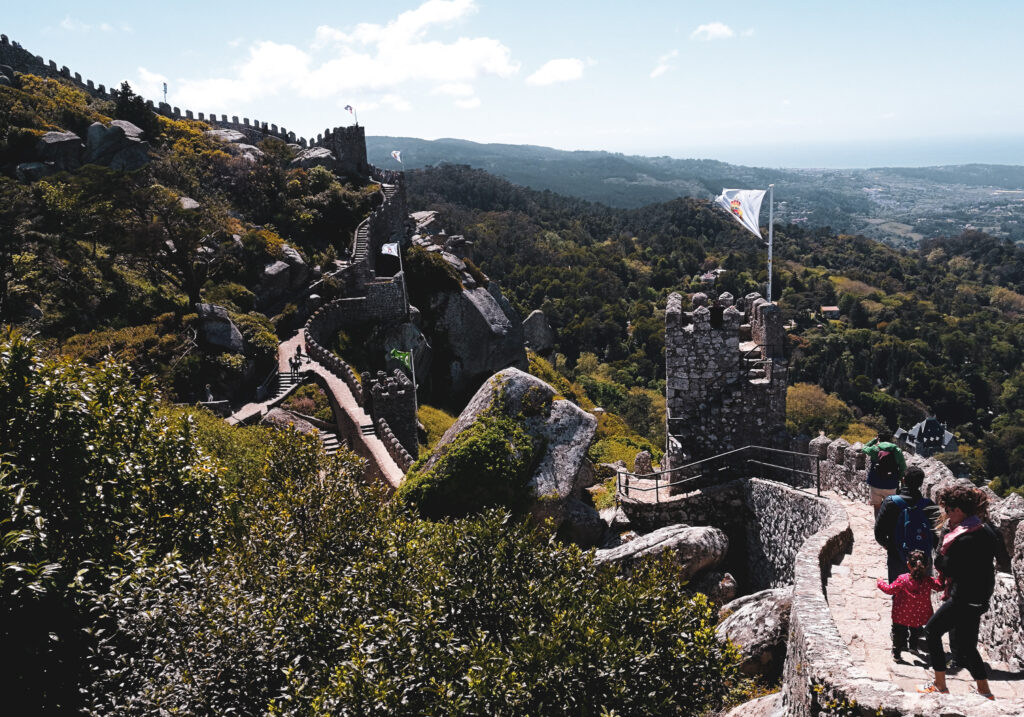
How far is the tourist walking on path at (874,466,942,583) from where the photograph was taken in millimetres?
8875

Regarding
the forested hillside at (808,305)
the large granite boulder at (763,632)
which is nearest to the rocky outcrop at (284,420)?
the large granite boulder at (763,632)

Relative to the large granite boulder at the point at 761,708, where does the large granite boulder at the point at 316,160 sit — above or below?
above

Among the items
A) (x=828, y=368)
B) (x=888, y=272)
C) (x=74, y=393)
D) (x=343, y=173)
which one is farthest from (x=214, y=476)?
(x=888, y=272)

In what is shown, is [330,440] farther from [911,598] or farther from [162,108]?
[162,108]

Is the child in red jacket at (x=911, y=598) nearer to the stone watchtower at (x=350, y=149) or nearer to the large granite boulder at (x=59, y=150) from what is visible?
the large granite boulder at (x=59, y=150)

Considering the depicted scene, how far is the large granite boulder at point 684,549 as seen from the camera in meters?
14.0

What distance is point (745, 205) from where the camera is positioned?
22.0m

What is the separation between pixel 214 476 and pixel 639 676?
985 centimetres

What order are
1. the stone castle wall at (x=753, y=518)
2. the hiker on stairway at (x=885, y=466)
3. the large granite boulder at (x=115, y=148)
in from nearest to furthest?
the hiker on stairway at (x=885, y=466)
the stone castle wall at (x=753, y=518)
the large granite boulder at (x=115, y=148)

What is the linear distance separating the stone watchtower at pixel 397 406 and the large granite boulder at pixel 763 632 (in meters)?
17.7

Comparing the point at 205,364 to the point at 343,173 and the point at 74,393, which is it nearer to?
the point at 74,393

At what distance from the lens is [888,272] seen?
146250mm

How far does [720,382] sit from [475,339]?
99.0 feet

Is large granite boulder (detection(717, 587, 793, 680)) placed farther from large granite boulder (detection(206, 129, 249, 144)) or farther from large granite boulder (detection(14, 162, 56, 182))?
large granite boulder (detection(206, 129, 249, 144))
